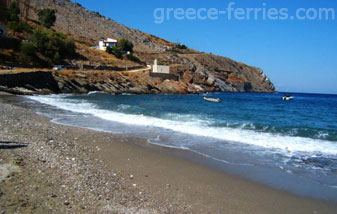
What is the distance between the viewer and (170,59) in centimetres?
9944

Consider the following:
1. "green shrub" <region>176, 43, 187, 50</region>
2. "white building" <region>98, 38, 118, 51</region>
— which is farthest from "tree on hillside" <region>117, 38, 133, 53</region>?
"green shrub" <region>176, 43, 187, 50</region>

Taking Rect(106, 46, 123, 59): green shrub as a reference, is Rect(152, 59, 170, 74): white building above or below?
below

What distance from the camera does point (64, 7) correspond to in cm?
12131

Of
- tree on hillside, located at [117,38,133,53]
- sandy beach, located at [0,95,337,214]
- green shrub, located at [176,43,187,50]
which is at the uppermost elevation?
green shrub, located at [176,43,187,50]

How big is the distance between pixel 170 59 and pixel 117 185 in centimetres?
9472

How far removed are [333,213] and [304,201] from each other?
26.8 inches

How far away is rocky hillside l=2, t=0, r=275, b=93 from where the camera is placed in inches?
3275

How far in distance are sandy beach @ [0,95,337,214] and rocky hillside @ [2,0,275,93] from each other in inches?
2251

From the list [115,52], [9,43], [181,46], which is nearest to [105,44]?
[115,52]

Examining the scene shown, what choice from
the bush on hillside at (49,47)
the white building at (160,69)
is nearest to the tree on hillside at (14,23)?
the bush on hillside at (49,47)

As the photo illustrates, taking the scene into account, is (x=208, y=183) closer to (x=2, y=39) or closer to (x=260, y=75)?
(x=2, y=39)

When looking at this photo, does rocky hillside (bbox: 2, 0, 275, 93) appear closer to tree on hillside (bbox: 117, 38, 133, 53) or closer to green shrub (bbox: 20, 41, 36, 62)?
tree on hillside (bbox: 117, 38, 133, 53)

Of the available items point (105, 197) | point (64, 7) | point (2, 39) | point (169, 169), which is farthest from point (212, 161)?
point (64, 7)

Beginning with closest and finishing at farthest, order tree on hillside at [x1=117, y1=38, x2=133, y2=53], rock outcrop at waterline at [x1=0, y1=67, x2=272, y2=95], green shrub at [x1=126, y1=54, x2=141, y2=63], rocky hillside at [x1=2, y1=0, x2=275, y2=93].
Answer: rock outcrop at waterline at [x1=0, y1=67, x2=272, y2=95] < rocky hillside at [x1=2, y1=0, x2=275, y2=93] < green shrub at [x1=126, y1=54, x2=141, y2=63] < tree on hillside at [x1=117, y1=38, x2=133, y2=53]
